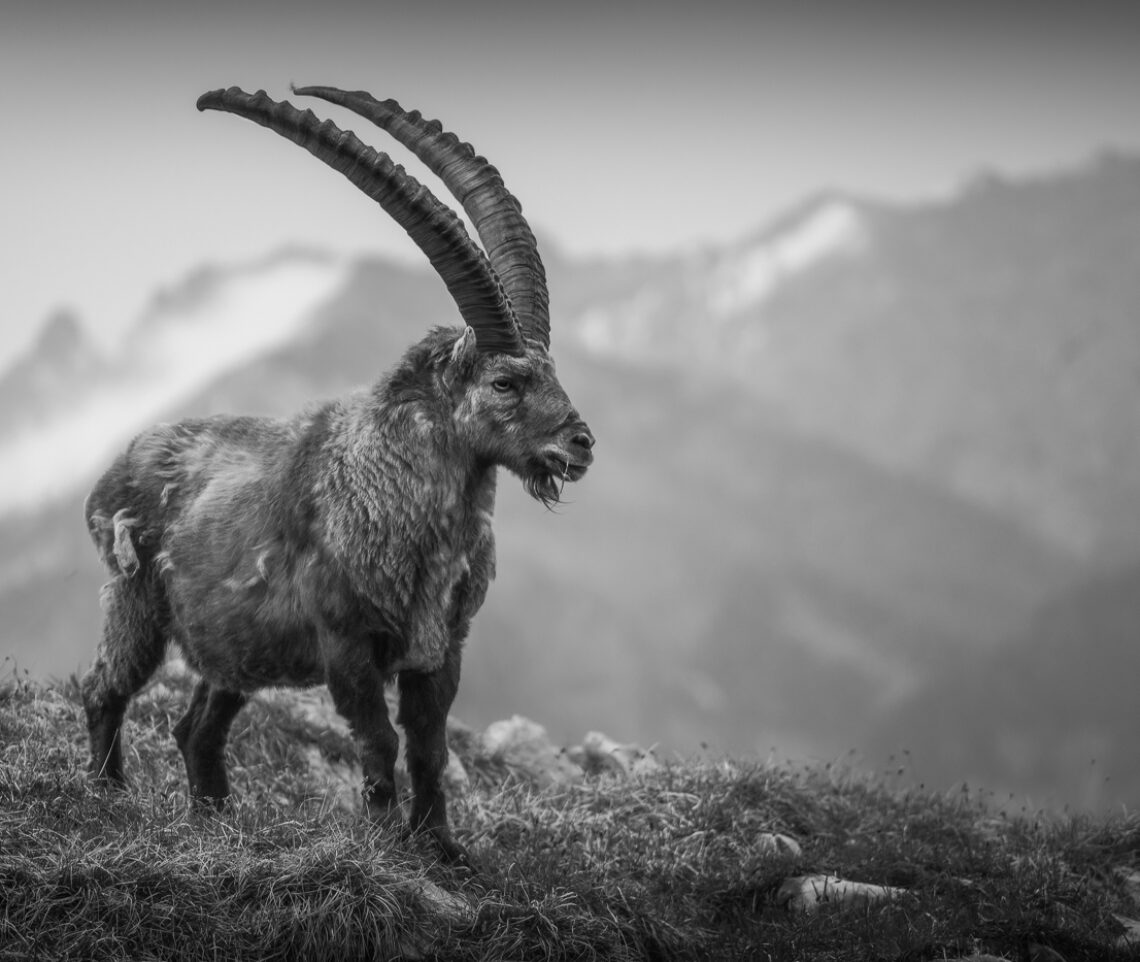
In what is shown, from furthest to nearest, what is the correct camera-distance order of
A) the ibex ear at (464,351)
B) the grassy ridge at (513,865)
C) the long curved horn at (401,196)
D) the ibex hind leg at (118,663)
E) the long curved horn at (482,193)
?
the ibex hind leg at (118,663) < the long curved horn at (482,193) < the ibex ear at (464,351) < the long curved horn at (401,196) < the grassy ridge at (513,865)

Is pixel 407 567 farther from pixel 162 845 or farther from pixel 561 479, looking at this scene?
pixel 162 845

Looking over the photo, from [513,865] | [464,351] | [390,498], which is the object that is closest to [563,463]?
[464,351]

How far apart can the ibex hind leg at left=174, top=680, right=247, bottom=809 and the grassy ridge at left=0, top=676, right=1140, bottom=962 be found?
0.80 feet

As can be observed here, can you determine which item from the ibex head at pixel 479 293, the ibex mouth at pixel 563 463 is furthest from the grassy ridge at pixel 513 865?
the ibex head at pixel 479 293

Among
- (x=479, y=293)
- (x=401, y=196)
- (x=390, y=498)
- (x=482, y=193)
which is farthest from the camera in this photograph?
(x=482, y=193)

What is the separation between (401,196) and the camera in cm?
802

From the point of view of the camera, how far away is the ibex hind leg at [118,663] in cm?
949

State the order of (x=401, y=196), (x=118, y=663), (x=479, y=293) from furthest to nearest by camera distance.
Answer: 1. (x=118, y=663)
2. (x=479, y=293)
3. (x=401, y=196)

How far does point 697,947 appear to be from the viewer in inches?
325

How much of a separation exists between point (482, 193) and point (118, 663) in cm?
424

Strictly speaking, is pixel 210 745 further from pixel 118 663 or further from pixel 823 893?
pixel 823 893

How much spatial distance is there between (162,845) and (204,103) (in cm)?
455

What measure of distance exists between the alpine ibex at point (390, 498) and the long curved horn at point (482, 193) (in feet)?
0.04

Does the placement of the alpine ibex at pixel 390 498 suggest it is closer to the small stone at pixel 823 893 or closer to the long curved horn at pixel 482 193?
the long curved horn at pixel 482 193
